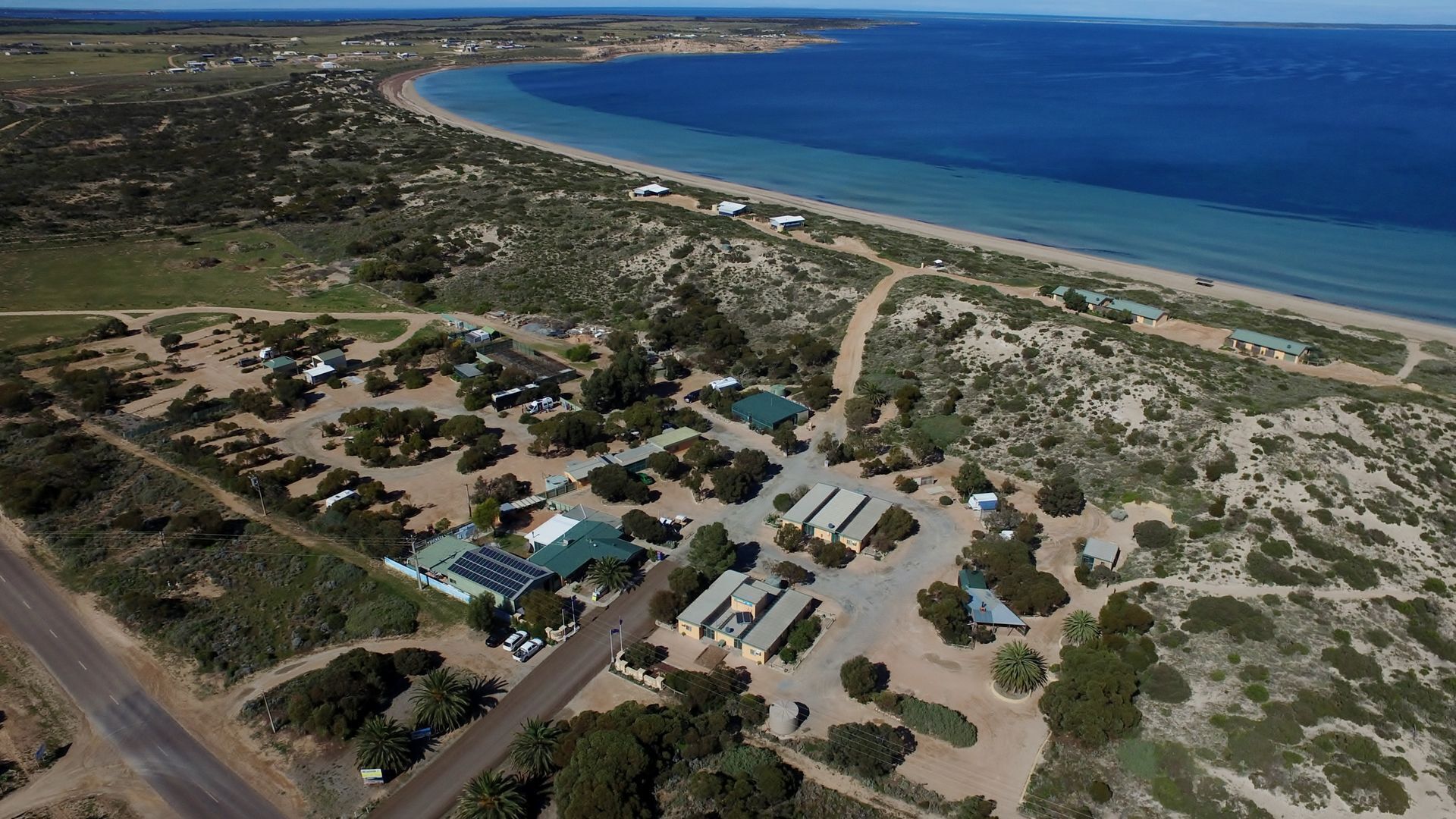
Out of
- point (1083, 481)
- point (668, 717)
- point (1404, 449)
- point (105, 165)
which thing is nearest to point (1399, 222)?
point (1404, 449)

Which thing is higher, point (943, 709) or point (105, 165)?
point (105, 165)

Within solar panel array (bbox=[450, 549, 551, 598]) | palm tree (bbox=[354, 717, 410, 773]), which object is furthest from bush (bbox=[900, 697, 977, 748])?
palm tree (bbox=[354, 717, 410, 773])

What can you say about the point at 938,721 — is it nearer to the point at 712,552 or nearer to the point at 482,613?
the point at 712,552

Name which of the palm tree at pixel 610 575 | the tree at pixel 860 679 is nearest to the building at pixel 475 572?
the palm tree at pixel 610 575

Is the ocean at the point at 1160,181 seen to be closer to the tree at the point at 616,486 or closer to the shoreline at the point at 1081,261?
the shoreline at the point at 1081,261

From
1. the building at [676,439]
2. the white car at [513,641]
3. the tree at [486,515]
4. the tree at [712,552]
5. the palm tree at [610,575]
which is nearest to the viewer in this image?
the white car at [513,641]

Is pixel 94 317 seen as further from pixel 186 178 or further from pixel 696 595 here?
pixel 696 595
